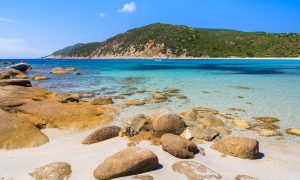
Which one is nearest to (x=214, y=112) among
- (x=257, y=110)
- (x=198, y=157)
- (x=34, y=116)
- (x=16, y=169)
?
(x=257, y=110)

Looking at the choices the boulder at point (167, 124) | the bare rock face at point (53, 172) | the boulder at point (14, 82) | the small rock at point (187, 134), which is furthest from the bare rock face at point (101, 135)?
the boulder at point (14, 82)

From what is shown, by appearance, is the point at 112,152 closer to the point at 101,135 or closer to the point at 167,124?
the point at 101,135

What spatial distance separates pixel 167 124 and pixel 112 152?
7.84 feet

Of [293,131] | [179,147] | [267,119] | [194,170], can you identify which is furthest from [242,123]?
[194,170]

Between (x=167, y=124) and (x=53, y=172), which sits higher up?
(x=167, y=124)

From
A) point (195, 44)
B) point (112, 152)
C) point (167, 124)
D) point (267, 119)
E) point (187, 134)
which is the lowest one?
point (267, 119)

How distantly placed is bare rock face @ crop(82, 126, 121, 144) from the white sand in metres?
0.21

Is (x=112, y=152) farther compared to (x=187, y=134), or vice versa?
(x=187, y=134)

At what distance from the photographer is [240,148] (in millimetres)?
Result: 7676

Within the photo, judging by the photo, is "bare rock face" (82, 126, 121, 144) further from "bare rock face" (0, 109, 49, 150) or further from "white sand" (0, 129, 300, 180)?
"bare rock face" (0, 109, 49, 150)

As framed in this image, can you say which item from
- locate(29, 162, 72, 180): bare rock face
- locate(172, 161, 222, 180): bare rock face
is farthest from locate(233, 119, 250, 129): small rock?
locate(29, 162, 72, 180): bare rock face

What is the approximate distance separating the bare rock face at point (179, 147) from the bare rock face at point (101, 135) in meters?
2.21

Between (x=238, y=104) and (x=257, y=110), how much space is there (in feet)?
5.46

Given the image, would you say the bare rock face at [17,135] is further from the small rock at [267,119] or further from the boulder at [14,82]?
the boulder at [14,82]
